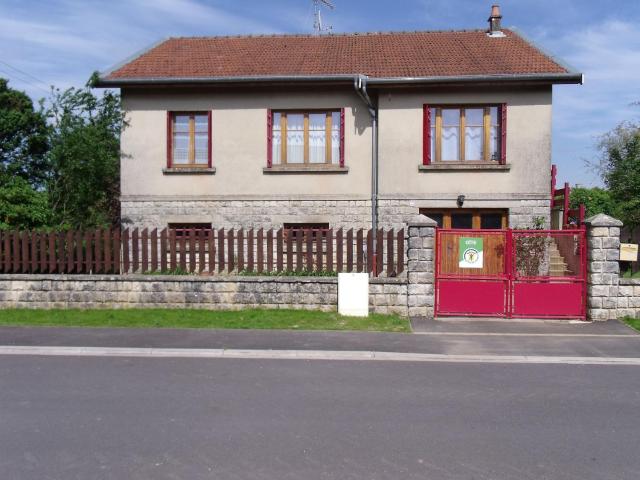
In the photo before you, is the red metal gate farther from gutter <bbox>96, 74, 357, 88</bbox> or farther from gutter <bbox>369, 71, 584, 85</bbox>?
gutter <bbox>96, 74, 357, 88</bbox>

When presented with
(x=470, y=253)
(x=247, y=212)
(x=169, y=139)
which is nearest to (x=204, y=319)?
(x=470, y=253)

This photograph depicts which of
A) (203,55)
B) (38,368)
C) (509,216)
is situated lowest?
(38,368)

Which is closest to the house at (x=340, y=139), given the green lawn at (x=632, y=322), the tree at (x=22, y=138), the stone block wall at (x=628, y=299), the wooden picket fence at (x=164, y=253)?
the wooden picket fence at (x=164, y=253)

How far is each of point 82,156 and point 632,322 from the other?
1362 cm

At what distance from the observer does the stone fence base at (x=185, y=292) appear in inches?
463

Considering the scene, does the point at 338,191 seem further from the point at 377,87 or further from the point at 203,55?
the point at 203,55

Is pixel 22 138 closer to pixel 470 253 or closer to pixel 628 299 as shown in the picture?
pixel 470 253

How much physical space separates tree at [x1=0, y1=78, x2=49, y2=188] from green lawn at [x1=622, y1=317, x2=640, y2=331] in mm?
19978

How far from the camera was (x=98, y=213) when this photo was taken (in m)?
17.2

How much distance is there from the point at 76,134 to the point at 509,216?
11.7 meters

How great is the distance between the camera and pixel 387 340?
9609 mm

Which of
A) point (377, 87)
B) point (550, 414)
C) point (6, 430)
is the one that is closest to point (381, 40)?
point (377, 87)

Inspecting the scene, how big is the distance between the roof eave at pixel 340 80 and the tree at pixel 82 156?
81 centimetres

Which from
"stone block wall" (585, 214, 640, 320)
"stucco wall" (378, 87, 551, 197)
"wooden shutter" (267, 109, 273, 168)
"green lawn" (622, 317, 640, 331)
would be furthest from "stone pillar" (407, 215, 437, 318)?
"wooden shutter" (267, 109, 273, 168)
